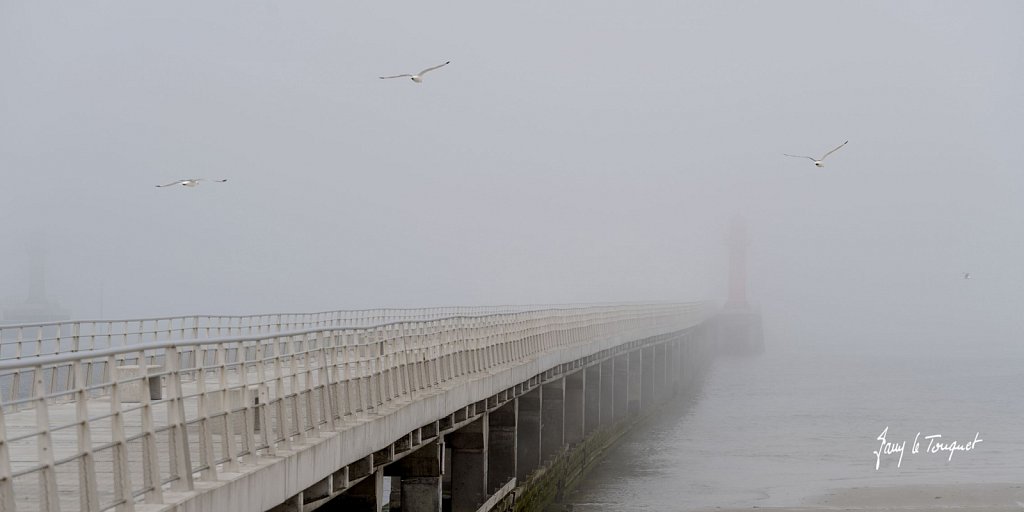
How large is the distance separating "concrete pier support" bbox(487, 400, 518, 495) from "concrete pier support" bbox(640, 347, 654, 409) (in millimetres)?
39319

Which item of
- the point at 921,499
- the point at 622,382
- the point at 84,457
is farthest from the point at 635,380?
the point at 84,457

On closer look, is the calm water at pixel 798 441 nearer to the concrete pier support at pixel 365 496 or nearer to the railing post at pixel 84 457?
the concrete pier support at pixel 365 496

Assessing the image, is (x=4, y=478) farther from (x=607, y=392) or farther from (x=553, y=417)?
(x=607, y=392)

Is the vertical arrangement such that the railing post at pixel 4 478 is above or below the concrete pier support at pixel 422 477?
above

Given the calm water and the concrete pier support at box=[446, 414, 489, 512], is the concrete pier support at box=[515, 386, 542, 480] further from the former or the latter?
the concrete pier support at box=[446, 414, 489, 512]

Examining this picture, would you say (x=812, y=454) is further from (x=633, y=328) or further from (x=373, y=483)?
(x=373, y=483)

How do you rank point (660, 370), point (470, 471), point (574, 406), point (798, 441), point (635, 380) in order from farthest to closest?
point (660, 370)
point (635, 380)
point (798, 441)
point (574, 406)
point (470, 471)

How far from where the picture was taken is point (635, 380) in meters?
75.3

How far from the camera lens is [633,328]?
216 ft

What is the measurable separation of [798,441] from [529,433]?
26879 millimetres

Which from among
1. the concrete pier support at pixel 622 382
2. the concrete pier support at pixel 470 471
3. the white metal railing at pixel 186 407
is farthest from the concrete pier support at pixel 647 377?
A: the white metal railing at pixel 186 407

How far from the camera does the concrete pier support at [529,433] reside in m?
43.2

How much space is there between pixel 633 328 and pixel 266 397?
52408 millimetres

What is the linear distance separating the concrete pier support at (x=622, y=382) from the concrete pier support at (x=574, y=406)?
14.7 meters
